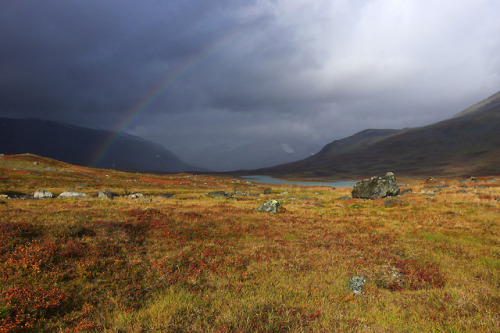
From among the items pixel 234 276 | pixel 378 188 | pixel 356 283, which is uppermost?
pixel 378 188

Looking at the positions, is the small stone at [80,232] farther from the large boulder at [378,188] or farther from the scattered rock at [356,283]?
the large boulder at [378,188]

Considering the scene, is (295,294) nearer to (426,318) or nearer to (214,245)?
(426,318)

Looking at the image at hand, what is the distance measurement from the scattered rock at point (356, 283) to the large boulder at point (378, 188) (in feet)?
127

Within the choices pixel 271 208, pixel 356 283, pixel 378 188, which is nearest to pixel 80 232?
pixel 356 283

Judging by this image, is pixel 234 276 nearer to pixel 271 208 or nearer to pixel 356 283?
pixel 356 283

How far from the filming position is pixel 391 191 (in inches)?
1743

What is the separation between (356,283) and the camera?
10164 millimetres

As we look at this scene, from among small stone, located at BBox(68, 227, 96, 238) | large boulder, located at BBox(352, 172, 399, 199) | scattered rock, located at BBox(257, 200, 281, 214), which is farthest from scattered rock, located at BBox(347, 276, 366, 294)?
large boulder, located at BBox(352, 172, 399, 199)

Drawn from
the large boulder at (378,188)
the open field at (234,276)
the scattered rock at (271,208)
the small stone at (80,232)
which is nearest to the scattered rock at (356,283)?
the open field at (234,276)

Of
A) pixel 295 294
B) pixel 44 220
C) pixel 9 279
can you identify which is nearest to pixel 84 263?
pixel 9 279

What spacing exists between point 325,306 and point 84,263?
401 inches

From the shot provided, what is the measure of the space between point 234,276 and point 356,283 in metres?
5.35

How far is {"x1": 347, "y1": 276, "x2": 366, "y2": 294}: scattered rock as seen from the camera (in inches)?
388

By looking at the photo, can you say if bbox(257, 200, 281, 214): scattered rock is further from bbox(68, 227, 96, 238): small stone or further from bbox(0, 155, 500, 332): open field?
bbox(68, 227, 96, 238): small stone
